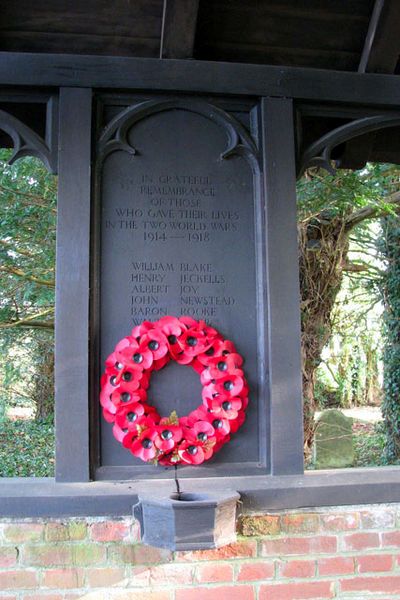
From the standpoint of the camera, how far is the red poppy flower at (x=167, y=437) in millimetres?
2646

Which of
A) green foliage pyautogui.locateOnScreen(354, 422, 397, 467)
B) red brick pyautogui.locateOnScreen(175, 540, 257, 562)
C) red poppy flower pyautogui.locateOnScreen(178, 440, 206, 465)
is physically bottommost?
green foliage pyautogui.locateOnScreen(354, 422, 397, 467)

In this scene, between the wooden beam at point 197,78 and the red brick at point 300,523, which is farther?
the wooden beam at point 197,78

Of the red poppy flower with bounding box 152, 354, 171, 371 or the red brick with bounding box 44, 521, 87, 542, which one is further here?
the red poppy flower with bounding box 152, 354, 171, 371

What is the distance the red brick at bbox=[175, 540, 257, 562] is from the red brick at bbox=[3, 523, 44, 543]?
0.64 m

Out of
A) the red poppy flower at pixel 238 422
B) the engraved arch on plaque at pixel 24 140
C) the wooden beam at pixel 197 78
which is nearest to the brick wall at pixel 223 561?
the red poppy flower at pixel 238 422

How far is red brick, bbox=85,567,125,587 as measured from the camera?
8.46 feet

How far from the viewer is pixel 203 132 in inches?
119

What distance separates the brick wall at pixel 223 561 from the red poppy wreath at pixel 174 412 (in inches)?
15.0

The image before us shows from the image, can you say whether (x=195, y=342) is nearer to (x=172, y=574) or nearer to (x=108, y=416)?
(x=108, y=416)

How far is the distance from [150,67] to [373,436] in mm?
9084

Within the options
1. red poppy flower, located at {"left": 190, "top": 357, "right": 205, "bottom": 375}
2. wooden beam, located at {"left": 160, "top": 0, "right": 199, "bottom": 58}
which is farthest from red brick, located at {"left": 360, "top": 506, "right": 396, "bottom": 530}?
wooden beam, located at {"left": 160, "top": 0, "right": 199, "bottom": 58}

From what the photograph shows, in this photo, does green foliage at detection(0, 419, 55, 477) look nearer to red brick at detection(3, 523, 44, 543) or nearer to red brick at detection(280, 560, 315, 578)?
red brick at detection(3, 523, 44, 543)

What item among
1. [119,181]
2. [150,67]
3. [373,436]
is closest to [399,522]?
[119,181]

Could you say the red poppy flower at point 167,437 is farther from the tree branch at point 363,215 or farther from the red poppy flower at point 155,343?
the tree branch at point 363,215
